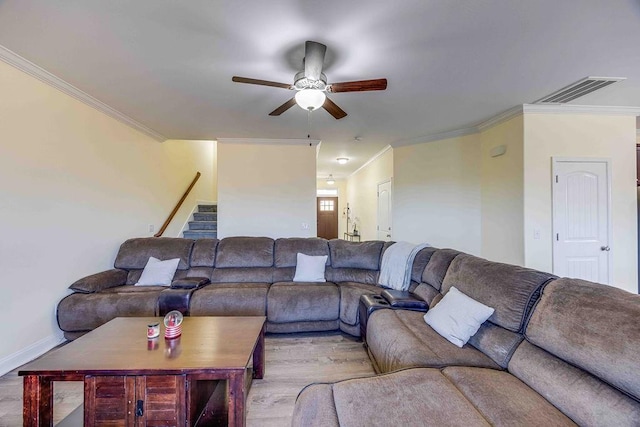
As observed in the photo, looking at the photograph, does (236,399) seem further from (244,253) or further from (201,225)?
(201,225)

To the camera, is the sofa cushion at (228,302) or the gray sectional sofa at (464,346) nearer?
the gray sectional sofa at (464,346)

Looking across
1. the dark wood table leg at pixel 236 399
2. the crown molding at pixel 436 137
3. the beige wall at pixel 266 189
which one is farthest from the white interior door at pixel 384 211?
the dark wood table leg at pixel 236 399

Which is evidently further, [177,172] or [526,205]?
[177,172]

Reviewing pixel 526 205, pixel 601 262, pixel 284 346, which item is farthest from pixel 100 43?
pixel 601 262

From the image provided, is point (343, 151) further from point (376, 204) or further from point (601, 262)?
point (601, 262)

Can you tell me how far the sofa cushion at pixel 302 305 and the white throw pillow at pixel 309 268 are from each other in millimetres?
352

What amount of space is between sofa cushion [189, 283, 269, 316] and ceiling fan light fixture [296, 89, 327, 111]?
2028 mm

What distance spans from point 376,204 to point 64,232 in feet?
17.9

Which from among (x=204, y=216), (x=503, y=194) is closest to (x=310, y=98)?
(x=503, y=194)

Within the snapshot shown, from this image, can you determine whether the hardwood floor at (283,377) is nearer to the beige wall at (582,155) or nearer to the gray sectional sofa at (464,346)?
the gray sectional sofa at (464,346)

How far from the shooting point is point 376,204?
6383mm

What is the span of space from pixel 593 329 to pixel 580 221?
3.13 metres

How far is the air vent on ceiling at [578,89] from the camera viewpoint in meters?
2.68

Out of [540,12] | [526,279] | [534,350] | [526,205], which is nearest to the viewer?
[534,350]
